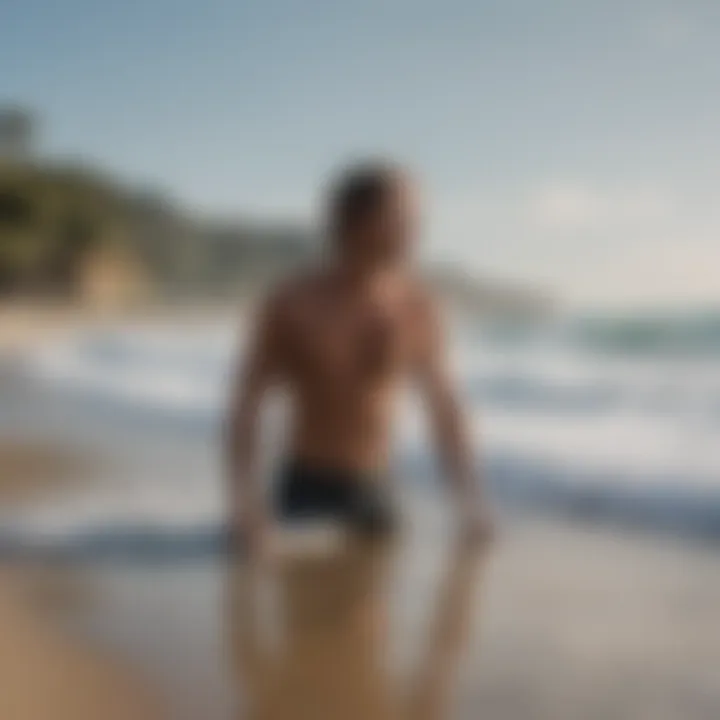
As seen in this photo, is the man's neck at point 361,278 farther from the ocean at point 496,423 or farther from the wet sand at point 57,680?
the wet sand at point 57,680

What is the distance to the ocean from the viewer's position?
1230 millimetres

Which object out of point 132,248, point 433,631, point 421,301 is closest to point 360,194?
point 421,301

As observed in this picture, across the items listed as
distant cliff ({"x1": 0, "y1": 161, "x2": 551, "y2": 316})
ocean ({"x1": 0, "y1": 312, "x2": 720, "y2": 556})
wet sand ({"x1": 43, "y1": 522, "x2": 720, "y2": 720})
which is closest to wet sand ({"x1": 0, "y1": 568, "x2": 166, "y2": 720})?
wet sand ({"x1": 43, "y1": 522, "x2": 720, "y2": 720})

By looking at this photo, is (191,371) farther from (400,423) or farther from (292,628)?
(292,628)

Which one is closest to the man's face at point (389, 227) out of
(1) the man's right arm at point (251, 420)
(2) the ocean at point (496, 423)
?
(1) the man's right arm at point (251, 420)

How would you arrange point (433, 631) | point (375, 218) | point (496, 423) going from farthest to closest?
1. point (496, 423)
2. point (375, 218)
3. point (433, 631)

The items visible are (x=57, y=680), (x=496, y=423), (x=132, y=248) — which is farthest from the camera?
(x=132, y=248)

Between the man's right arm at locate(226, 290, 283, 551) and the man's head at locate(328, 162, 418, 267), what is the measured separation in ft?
0.34

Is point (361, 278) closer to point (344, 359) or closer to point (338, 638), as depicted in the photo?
point (344, 359)

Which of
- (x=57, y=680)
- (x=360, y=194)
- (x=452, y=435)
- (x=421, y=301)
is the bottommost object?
(x=57, y=680)

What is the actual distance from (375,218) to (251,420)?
253mm

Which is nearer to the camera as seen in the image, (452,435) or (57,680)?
(57,680)

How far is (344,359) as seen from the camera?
1160mm

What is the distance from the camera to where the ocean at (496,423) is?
1.23 meters
